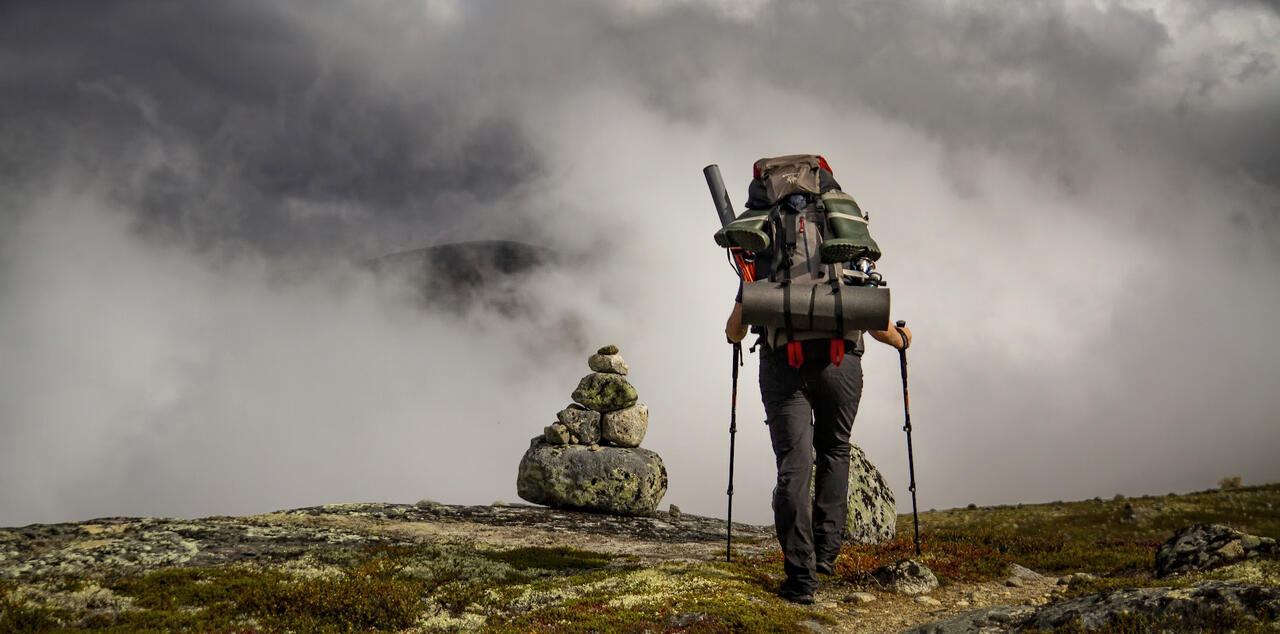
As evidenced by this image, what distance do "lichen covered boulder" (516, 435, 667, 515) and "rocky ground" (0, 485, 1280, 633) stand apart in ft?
30.4

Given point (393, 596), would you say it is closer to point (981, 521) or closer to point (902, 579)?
point (902, 579)

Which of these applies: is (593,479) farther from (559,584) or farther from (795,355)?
(795,355)

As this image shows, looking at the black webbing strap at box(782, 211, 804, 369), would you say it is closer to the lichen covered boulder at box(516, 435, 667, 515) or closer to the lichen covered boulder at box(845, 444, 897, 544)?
the lichen covered boulder at box(845, 444, 897, 544)

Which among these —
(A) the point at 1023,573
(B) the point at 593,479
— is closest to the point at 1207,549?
(A) the point at 1023,573

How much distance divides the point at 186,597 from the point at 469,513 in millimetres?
16475

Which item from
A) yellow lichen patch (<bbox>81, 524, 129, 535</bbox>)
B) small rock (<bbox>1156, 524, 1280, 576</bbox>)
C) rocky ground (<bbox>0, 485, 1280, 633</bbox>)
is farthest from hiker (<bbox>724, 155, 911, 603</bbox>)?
yellow lichen patch (<bbox>81, 524, 129, 535</bbox>)

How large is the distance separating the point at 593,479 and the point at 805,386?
68.8 feet

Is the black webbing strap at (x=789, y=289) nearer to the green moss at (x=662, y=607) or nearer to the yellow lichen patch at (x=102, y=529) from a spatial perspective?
the green moss at (x=662, y=607)

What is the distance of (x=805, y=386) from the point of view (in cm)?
982

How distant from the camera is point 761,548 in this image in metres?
18.4

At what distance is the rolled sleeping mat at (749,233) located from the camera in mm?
9531

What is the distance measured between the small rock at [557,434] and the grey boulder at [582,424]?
0.25m

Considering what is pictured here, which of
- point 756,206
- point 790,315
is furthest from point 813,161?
point 790,315

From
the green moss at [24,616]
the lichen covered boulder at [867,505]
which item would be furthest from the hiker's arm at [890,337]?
the green moss at [24,616]
